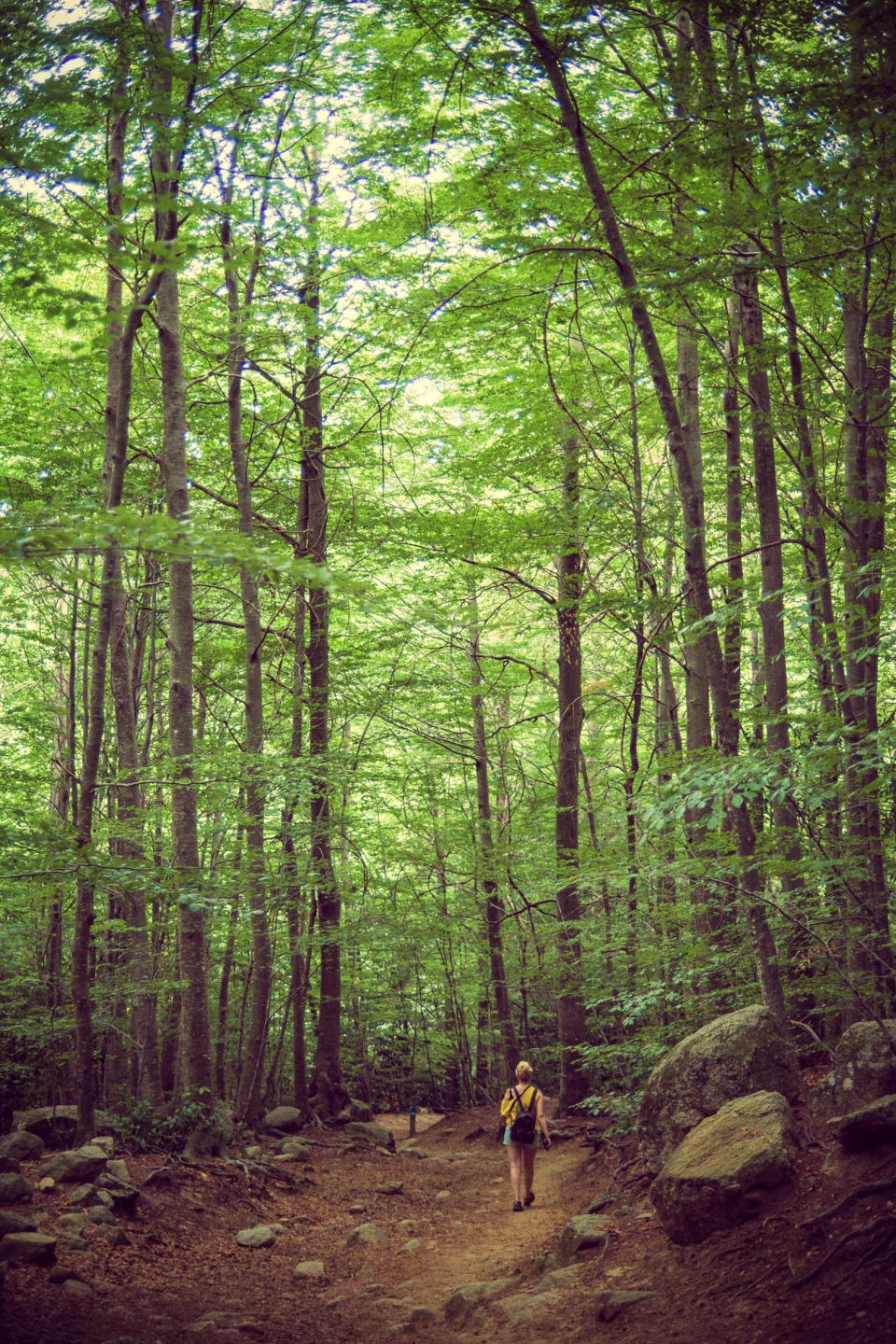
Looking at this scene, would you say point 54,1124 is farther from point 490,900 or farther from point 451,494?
point 451,494

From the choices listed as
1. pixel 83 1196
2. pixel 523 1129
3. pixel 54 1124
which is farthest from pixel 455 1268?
pixel 54 1124

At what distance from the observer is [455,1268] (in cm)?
691

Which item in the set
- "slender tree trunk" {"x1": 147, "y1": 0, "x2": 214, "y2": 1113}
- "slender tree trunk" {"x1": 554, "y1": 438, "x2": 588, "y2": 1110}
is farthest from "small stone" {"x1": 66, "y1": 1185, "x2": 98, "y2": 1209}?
"slender tree trunk" {"x1": 554, "y1": 438, "x2": 588, "y2": 1110}

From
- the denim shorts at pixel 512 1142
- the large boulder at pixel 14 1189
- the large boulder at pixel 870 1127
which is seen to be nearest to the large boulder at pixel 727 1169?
the large boulder at pixel 870 1127

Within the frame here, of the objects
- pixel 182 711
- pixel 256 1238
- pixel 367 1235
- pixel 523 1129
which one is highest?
pixel 182 711

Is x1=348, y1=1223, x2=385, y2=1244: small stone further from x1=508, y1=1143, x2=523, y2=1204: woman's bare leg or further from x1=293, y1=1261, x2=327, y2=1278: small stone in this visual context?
x1=508, y1=1143, x2=523, y2=1204: woman's bare leg

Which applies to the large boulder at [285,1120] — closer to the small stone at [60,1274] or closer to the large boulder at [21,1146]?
the large boulder at [21,1146]

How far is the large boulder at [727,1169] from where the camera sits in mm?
4922

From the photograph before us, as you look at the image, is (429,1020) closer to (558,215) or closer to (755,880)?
(755,880)

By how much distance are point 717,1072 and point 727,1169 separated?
1.20 m

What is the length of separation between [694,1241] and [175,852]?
593 cm

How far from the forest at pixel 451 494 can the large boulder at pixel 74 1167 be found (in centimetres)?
80

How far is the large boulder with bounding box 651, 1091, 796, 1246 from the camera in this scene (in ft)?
16.1

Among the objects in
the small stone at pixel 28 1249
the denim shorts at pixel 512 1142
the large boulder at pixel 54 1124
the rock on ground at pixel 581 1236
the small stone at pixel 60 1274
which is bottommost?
the denim shorts at pixel 512 1142
